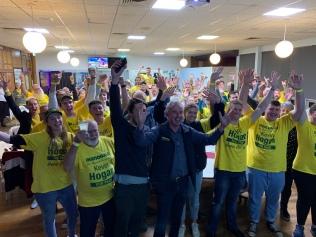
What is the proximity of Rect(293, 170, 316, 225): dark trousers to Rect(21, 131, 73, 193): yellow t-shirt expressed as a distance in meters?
2.14

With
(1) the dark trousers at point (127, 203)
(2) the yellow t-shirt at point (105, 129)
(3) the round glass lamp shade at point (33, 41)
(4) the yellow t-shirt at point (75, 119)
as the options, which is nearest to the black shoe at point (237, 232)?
(1) the dark trousers at point (127, 203)

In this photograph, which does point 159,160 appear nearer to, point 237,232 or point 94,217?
point 94,217

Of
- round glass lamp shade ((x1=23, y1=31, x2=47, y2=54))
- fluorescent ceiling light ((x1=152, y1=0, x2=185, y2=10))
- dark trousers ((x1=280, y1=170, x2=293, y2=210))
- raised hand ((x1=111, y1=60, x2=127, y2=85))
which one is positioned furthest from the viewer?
round glass lamp shade ((x1=23, y1=31, x2=47, y2=54))

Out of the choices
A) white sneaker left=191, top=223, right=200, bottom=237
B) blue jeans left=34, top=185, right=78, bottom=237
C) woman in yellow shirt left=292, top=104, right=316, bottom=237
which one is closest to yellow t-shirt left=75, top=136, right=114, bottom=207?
blue jeans left=34, top=185, right=78, bottom=237

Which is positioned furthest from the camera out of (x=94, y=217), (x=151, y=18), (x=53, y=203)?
(x=151, y=18)

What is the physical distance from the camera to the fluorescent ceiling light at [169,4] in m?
4.04

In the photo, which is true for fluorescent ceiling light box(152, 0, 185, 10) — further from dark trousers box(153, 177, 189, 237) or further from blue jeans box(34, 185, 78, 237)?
blue jeans box(34, 185, 78, 237)

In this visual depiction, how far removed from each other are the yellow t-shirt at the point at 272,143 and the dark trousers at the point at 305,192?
0.59 ft

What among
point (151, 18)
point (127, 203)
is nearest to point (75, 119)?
point (127, 203)

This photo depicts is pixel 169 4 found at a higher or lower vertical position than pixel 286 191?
higher

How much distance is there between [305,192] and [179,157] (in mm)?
1405

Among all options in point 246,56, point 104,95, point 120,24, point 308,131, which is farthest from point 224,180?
point 246,56

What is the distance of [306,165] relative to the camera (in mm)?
2615

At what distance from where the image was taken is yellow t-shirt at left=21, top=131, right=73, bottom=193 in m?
2.11
